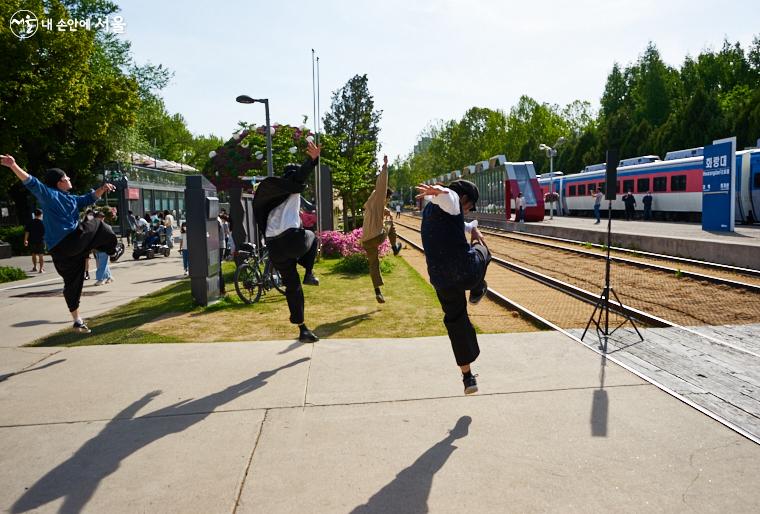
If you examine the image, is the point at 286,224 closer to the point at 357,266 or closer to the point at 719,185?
the point at 357,266

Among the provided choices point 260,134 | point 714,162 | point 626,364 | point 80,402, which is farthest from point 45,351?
point 260,134

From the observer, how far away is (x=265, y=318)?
8312 mm

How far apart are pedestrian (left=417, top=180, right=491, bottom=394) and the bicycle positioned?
548 cm

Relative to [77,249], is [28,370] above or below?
below

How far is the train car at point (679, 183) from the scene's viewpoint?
26000mm

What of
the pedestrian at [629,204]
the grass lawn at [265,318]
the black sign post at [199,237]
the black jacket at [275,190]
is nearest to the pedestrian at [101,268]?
the grass lawn at [265,318]

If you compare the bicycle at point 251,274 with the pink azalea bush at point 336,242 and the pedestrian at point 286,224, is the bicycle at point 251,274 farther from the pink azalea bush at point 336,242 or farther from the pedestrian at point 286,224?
the pink azalea bush at point 336,242

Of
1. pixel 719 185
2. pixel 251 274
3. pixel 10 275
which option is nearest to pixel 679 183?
pixel 719 185

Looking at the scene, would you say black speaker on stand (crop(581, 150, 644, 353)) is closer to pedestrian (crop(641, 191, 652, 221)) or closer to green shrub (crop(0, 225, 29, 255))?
green shrub (crop(0, 225, 29, 255))

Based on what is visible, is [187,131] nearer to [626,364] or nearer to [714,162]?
[714,162]

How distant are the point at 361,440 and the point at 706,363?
3729 mm

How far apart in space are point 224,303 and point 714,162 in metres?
18.3

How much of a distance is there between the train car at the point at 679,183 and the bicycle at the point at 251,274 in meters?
24.3

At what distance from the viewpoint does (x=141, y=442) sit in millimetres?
3914
